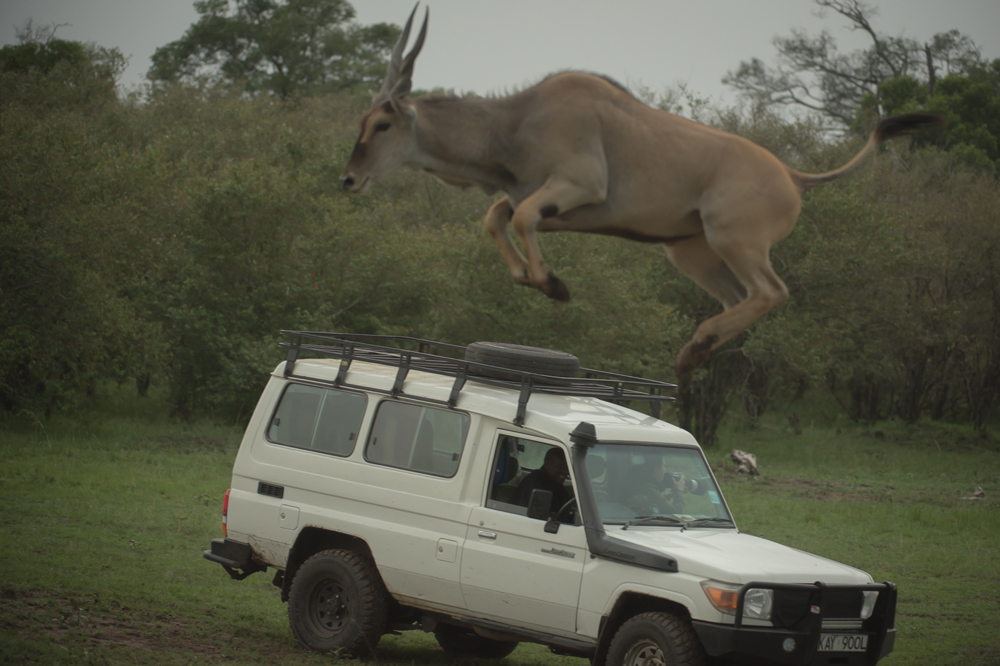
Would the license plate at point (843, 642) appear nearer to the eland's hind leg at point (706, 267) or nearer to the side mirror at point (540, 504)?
the side mirror at point (540, 504)

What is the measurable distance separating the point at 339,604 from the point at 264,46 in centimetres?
3848

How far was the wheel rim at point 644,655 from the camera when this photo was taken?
240 inches

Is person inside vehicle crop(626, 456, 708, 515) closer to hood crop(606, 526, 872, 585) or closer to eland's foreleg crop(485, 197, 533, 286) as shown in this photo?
hood crop(606, 526, 872, 585)

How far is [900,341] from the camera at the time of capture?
30.0 m

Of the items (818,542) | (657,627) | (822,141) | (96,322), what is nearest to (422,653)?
(657,627)

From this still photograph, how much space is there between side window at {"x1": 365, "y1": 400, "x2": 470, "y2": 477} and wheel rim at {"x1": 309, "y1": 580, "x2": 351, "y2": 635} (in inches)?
42.6

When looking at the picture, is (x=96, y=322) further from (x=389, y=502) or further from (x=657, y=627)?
(x=657, y=627)

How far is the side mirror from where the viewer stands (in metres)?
6.50

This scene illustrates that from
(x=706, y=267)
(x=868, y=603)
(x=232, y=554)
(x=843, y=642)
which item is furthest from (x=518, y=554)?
(x=706, y=267)

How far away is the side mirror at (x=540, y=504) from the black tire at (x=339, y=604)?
1613 millimetres

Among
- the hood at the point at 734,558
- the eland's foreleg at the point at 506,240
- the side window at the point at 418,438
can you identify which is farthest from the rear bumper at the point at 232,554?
the eland's foreleg at the point at 506,240

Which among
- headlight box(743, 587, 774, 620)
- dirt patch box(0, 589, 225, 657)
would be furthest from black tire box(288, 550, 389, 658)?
headlight box(743, 587, 774, 620)

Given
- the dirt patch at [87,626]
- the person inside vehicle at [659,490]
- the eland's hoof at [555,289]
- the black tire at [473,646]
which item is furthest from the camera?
the black tire at [473,646]

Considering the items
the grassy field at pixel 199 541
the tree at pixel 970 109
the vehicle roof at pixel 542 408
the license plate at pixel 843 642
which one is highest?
the tree at pixel 970 109
